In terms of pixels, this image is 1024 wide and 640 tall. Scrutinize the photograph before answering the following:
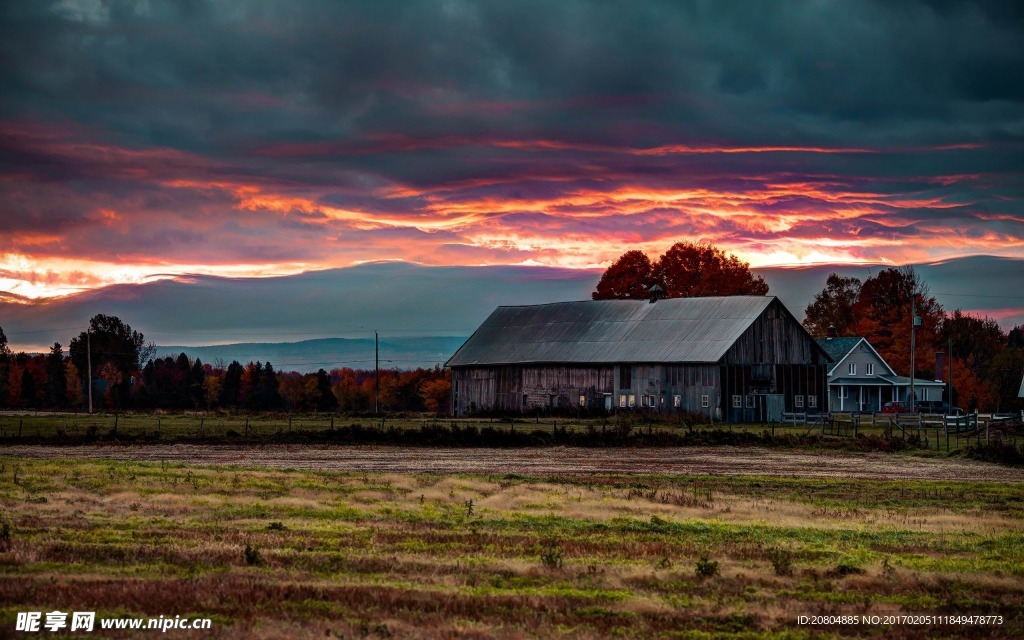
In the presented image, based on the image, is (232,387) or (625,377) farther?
(232,387)

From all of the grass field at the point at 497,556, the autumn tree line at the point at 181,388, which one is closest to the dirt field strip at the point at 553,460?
the grass field at the point at 497,556

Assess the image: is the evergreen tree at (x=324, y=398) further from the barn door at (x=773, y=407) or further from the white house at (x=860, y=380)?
the barn door at (x=773, y=407)

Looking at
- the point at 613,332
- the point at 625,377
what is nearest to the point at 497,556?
the point at 625,377

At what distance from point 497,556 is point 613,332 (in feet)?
228

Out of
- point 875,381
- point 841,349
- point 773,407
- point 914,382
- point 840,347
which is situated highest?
point 840,347

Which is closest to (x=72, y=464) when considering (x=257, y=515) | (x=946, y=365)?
(x=257, y=515)

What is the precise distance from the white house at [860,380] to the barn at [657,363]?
1844 centimetres

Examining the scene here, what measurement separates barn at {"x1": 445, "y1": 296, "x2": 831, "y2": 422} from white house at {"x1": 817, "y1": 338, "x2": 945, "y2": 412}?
18440 mm

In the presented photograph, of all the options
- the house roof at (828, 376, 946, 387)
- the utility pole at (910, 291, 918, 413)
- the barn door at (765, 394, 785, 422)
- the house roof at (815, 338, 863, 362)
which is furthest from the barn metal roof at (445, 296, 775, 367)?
the house roof at (828, 376, 946, 387)

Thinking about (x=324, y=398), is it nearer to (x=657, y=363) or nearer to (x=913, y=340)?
(x=657, y=363)

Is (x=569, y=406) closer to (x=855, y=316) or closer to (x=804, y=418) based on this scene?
(x=804, y=418)

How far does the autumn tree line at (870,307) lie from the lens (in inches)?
4373

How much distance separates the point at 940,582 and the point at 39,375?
177266mm

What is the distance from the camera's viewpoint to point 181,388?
151750 mm
